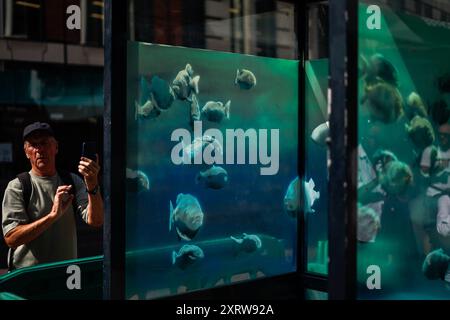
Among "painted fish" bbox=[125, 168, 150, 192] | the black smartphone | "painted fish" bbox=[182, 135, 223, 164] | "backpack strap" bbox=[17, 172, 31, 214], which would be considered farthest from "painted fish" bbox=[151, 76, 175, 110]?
"backpack strap" bbox=[17, 172, 31, 214]

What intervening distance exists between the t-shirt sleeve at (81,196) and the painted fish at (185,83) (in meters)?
0.78

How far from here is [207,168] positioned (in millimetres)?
3980

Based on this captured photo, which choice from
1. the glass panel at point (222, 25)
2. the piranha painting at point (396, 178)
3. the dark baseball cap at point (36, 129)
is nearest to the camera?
the piranha painting at point (396, 178)

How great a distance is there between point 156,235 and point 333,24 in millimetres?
1734

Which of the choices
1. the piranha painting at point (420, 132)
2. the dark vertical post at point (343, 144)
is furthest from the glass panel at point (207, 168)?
the dark vertical post at point (343, 144)

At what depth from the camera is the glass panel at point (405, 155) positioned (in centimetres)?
317

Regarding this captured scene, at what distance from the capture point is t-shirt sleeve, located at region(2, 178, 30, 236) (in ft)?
12.3

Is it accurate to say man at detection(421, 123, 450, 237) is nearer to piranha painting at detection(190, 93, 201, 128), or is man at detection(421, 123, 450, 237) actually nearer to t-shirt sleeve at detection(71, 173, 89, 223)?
piranha painting at detection(190, 93, 201, 128)

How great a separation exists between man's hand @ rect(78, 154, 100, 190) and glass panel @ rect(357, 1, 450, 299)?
5.24 ft

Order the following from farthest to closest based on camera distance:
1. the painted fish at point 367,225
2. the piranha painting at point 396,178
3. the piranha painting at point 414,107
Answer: the piranha painting at point 414,107 < the piranha painting at point 396,178 < the painted fish at point 367,225

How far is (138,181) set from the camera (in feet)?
11.5

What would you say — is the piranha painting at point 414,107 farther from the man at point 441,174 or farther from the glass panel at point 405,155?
the man at point 441,174
